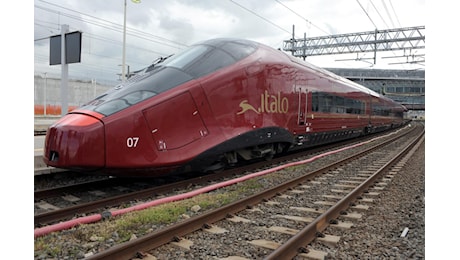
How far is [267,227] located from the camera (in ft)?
14.9

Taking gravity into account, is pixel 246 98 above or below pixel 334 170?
above

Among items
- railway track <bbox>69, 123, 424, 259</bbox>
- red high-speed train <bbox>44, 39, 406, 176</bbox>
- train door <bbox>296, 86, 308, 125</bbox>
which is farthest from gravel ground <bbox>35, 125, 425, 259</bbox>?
train door <bbox>296, 86, 308, 125</bbox>

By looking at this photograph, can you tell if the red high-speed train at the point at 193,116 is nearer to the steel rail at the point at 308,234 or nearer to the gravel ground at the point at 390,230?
the steel rail at the point at 308,234

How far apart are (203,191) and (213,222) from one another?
166 cm

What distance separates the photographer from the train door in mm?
10383

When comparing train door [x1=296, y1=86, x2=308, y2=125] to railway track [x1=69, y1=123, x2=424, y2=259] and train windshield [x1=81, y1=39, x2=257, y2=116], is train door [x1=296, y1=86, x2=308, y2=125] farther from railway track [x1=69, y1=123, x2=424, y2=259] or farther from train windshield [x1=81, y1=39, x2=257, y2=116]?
railway track [x1=69, y1=123, x2=424, y2=259]

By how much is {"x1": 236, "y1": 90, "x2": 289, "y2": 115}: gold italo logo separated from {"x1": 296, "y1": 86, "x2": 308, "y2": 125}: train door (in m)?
0.90

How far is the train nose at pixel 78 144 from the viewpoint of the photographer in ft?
17.4

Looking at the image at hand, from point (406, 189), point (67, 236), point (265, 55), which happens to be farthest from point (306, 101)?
point (67, 236)

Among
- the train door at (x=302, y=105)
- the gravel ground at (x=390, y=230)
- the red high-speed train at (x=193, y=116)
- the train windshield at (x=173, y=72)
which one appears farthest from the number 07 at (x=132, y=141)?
the train door at (x=302, y=105)

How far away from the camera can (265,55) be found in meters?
8.71

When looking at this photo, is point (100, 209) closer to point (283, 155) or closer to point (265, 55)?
point (265, 55)

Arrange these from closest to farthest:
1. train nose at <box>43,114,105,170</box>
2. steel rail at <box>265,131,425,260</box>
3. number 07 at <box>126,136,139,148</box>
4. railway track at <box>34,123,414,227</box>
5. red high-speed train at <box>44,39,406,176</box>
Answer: steel rail at <box>265,131,425,260</box>, railway track at <box>34,123,414,227</box>, train nose at <box>43,114,105,170</box>, red high-speed train at <box>44,39,406,176</box>, number 07 at <box>126,136,139,148</box>
